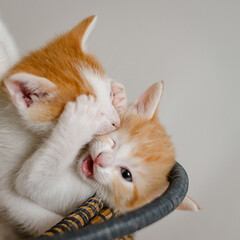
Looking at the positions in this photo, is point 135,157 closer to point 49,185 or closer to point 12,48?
point 49,185

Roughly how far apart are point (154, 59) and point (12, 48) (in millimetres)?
841

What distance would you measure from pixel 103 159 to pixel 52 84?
26 centimetres

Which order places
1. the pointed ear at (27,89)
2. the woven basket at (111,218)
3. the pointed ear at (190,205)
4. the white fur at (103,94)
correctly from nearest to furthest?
the woven basket at (111,218) → the pointed ear at (27,89) → the white fur at (103,94) → the pointed ear at (190,205)

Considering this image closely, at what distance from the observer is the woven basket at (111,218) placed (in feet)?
2.34

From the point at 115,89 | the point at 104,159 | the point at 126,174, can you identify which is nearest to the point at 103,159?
the point at 104,159

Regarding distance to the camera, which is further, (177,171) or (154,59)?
(154,59)

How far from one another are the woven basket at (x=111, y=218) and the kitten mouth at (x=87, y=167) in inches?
2.9

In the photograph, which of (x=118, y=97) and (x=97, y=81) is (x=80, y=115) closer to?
(x=97, y=81)

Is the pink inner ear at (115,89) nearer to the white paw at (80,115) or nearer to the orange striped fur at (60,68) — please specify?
the orange striped fur at (60,68)

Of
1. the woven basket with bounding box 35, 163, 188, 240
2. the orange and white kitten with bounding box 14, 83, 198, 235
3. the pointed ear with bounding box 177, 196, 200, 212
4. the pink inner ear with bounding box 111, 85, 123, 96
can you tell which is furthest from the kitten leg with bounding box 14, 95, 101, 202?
the pointed ear with bounding box 177, 196, 200, 212

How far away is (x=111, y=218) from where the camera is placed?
0.85 meters

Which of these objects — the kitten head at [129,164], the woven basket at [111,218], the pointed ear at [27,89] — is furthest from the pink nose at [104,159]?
the pointed ear at [27,89]

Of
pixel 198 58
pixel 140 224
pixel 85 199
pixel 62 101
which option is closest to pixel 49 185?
pixel 85 199

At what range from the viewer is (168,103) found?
207 centimetres
